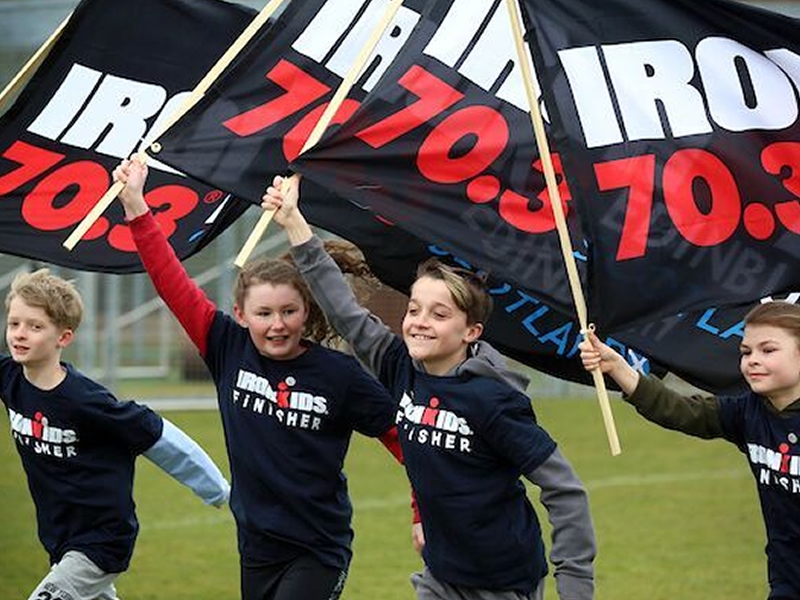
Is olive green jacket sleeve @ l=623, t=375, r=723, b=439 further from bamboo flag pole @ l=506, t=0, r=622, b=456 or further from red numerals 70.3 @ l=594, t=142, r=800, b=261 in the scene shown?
red numerals 70.3 @ l=594, t=142, r=800, b=261

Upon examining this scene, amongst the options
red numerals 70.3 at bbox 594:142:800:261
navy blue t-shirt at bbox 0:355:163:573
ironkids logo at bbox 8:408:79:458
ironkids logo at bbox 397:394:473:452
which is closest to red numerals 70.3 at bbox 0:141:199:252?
navy blue t-shirt at bbox 0:355:163:573

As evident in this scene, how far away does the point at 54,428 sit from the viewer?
7.14 metres

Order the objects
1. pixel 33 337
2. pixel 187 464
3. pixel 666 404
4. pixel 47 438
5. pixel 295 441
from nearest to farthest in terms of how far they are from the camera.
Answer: pixel 666 404 → pixel 295 441 → pixel 47 438 → pixel 33 337 → pixel 187 464

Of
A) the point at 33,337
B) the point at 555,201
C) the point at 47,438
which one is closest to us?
the point at 555,201

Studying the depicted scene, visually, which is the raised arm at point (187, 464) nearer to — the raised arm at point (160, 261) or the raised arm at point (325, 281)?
the raised arm at point (160, 261)

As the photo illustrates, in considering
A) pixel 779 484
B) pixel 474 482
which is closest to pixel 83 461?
pixel 474 482

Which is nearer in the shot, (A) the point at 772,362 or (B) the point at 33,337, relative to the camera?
(A) the point at 772,362

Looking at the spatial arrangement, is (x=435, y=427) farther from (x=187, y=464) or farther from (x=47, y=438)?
(x=47, y=438)

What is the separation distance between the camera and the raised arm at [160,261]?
21.1 ft

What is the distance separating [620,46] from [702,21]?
0.34m

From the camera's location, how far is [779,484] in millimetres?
6301

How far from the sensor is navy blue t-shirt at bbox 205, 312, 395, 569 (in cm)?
668

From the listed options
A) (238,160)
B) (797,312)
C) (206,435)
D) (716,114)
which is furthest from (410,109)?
(206,435)

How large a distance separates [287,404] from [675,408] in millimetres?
1368
